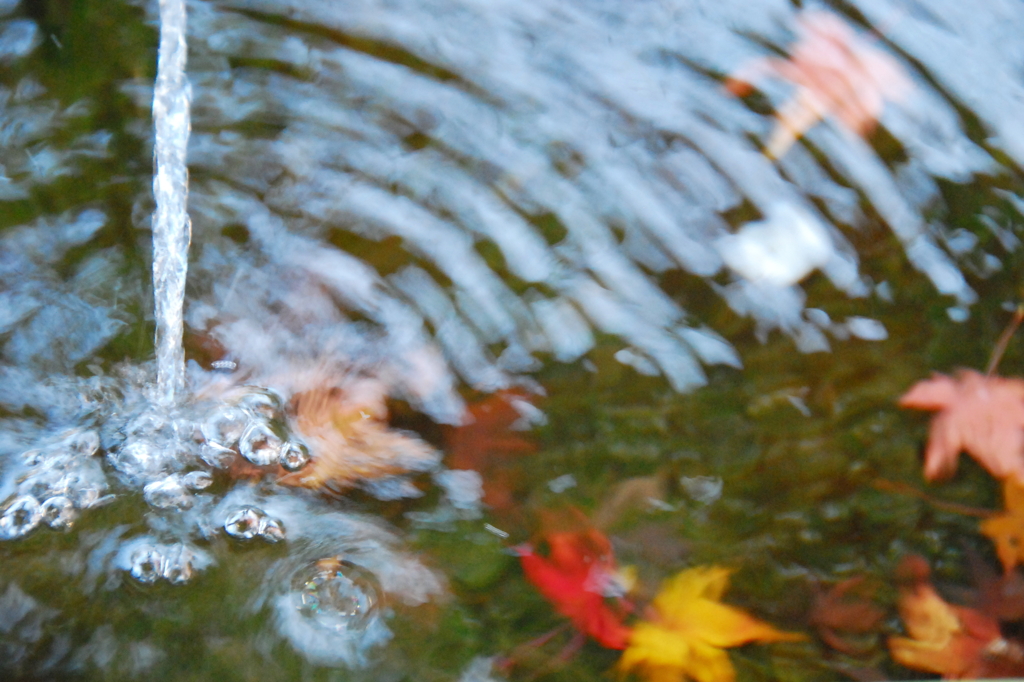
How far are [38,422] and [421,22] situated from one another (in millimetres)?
1618

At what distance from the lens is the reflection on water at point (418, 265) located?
1579 millimetres

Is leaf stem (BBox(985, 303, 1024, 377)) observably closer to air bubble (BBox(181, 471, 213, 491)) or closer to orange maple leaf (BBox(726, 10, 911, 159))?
orange maple leaf (BBox(726, 10, 911, 159))

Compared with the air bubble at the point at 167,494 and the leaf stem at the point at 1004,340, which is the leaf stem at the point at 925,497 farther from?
the air bubble at the point at 167,494

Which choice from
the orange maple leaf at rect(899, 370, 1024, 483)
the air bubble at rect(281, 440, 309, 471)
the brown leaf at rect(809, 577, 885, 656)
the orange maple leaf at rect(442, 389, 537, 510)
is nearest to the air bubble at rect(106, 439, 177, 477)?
the air bubble at rect(281, 440, 309, 471)

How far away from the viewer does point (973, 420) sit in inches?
71.5

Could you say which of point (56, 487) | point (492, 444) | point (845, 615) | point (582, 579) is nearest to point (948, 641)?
point (845, 615)

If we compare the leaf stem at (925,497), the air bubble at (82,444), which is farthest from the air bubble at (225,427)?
the leaf stem at (925,497)

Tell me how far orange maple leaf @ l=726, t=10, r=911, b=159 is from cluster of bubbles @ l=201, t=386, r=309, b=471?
1561 millimetres

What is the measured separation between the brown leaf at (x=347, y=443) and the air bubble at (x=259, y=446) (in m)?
0.06

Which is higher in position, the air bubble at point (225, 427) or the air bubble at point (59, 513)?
the air bubble at point (225, 427)

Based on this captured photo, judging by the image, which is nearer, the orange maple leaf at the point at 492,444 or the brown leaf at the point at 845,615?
the brown leaf at the point at 845,615

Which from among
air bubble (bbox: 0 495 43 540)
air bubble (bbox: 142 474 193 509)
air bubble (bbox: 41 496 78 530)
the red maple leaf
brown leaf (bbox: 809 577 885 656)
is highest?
brown leaf (bbox: 809 577 885 656)

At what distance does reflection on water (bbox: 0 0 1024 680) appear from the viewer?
1.58 meters

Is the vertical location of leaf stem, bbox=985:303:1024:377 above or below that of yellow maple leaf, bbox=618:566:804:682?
above
